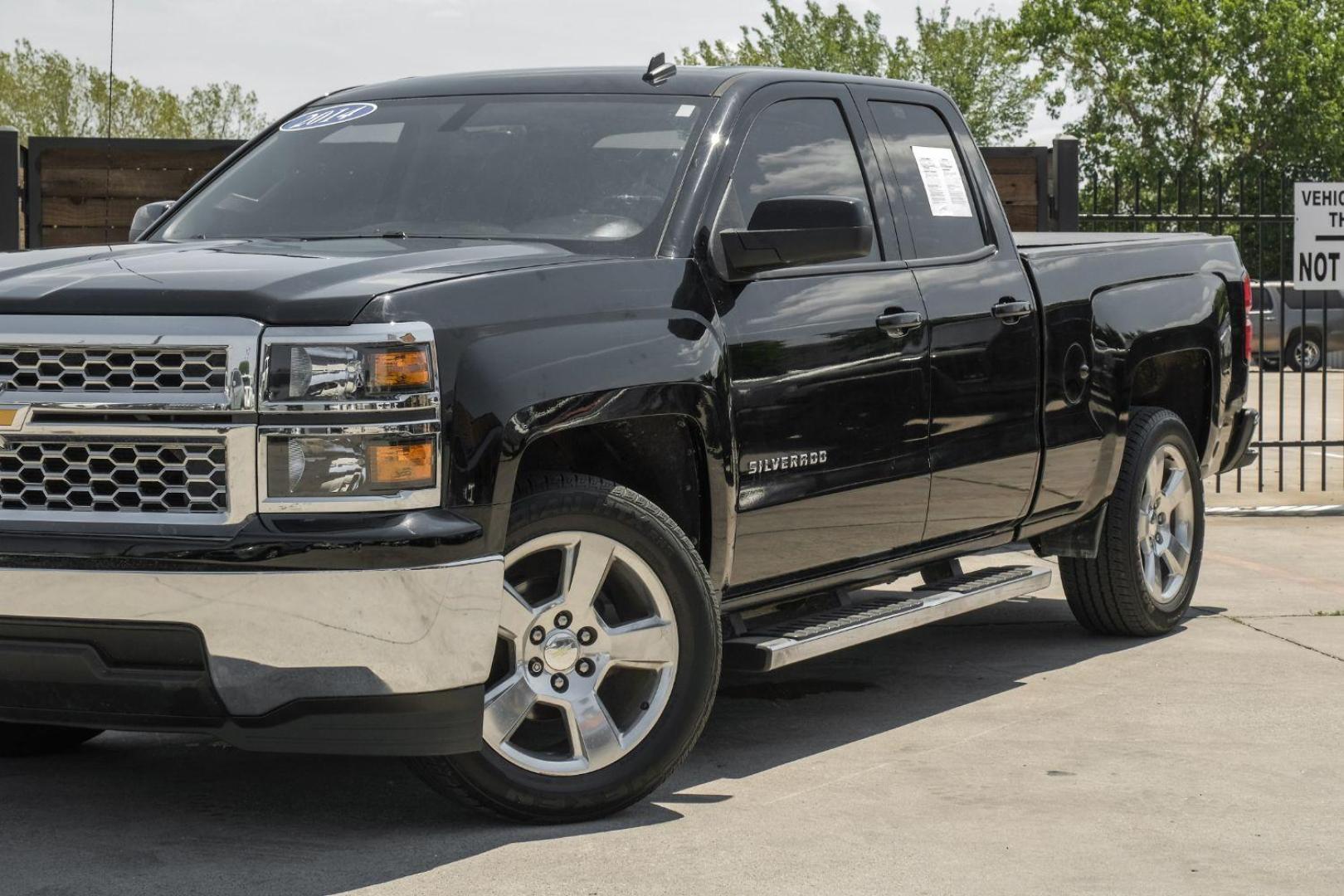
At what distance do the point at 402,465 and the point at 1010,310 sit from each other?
280 centimetres

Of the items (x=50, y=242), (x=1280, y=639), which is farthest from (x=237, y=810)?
(x=50, y=242)

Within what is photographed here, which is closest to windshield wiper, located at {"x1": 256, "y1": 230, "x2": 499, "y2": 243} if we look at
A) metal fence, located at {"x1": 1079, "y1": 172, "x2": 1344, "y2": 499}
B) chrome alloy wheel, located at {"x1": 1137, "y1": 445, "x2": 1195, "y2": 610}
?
chrome alloy wheel, located at {"x1": 1137, "y1": 445, "x2": 1195, "y2": 610}

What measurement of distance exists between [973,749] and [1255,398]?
19.6m

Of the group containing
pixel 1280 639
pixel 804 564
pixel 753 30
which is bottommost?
pixel 1280 639

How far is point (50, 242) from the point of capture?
1117cm

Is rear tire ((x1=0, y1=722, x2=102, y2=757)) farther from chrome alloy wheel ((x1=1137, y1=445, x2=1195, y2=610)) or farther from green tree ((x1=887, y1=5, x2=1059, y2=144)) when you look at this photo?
green tree ((x1=887, y1=5, x2=1059, y2=144))

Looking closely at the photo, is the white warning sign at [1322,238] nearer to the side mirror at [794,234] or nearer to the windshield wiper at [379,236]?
the side mirror at [794,234]

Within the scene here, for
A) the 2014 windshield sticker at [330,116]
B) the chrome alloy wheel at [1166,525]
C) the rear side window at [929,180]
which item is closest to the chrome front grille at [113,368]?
the 2014 windshield sticker at [330,116]

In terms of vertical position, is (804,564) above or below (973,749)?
above

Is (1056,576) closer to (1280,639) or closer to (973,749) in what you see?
(1280,639)

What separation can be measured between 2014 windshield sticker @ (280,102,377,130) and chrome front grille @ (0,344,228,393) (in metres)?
1.97

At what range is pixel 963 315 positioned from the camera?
6199 mm

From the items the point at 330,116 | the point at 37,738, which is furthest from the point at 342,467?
the point at 330,116

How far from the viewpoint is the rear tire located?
5.55 meters
